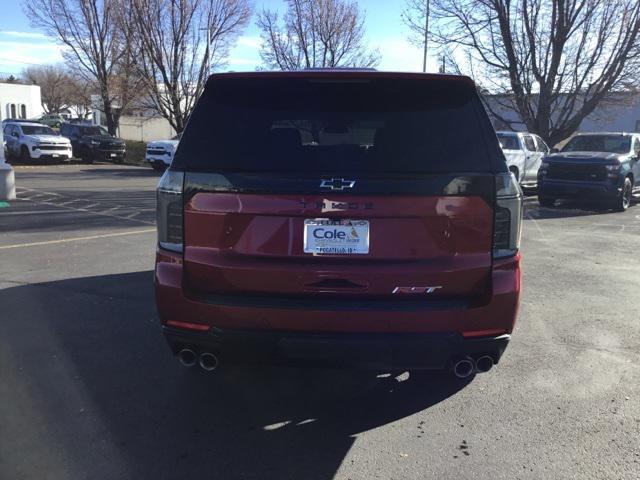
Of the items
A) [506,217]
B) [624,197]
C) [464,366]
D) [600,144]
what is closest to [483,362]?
[464,366]

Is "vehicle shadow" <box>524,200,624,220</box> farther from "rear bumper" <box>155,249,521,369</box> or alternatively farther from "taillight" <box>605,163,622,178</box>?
"rear bumper" <box>155,249,521,369</box>

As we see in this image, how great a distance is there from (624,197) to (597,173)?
1.11 meters

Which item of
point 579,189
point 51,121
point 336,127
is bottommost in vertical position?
point 579,189

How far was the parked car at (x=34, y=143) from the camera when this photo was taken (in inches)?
1003

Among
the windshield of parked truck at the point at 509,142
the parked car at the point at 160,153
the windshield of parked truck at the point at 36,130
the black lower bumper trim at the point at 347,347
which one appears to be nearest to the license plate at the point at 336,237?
the black lower bumper trim at the point at 347,347

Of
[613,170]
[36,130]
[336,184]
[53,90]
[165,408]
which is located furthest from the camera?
[53,90]

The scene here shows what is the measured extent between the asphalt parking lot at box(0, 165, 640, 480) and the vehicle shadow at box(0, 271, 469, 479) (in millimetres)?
12

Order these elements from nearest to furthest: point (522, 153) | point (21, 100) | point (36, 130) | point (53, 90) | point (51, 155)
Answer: point (522, 153), point (51, 155), point (36, 130), point (21, 100), point (53, 90)

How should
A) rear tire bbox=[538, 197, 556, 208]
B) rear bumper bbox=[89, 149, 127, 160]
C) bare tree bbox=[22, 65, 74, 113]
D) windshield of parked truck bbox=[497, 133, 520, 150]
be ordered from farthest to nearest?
bare tree bbox=[22, 65, 74, 113] < rear bumper bbox=[89, 149, 127, 160] < windshield of parked truck bbox=[497, 133, 520, 150] < rear tire bbox=[538, 197, 556, 208]

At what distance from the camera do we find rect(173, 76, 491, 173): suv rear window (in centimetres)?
308

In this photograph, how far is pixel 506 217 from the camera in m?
3.12

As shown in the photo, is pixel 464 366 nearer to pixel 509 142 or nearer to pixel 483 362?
pixel 483 362

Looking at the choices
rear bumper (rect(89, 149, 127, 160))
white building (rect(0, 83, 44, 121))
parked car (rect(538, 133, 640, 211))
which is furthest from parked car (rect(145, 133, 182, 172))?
white building (rect(0, 83, 44, 121))

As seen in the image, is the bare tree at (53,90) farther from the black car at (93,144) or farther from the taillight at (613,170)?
the taillight at (613,170)
